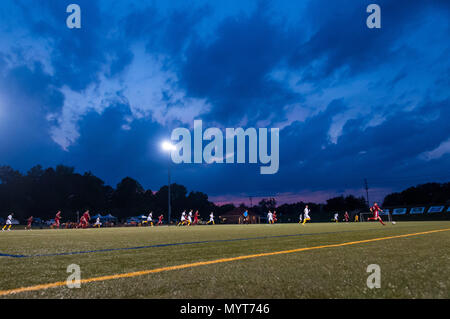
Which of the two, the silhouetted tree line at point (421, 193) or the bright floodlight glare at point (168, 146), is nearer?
the bright floodlight glare at point (168, 146)

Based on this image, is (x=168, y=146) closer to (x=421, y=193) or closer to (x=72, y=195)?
(x=72, y=195)

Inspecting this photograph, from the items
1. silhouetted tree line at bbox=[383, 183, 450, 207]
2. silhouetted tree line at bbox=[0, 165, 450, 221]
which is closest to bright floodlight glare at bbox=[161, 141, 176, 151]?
silhouetted tree line at bbox=[0, 165, 450, 221]

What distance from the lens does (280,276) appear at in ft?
10.9

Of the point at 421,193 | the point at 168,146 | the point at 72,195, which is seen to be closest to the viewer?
the point at 168,146

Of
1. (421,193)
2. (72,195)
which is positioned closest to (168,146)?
(72,195)

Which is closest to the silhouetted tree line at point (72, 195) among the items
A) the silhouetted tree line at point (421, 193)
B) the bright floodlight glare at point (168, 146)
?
the silhouetted tree line at point (421, 193)

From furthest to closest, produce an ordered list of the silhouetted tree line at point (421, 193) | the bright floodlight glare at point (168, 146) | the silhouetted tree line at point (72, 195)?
the silhouetted tree line at point (421, 193) → the silhouetted tree line at point (72, 195) → the bright floodlight glare at point (168, 146)

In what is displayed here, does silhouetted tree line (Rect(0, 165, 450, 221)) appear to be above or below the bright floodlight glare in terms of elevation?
below

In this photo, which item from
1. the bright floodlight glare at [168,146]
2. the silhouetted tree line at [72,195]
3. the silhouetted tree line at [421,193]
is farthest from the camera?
the silhouetted tree line at [421,193]

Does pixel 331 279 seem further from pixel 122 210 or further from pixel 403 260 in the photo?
pixel 122 210

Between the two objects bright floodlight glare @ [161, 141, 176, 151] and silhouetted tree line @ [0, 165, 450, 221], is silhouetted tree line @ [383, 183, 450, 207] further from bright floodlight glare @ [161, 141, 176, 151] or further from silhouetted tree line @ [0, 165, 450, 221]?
bright floodlight glare @ [161, 141, 176, 151]

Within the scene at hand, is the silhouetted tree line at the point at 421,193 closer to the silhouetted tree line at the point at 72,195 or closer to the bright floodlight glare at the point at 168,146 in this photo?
the silhouetted tree line at the point at 72,195
